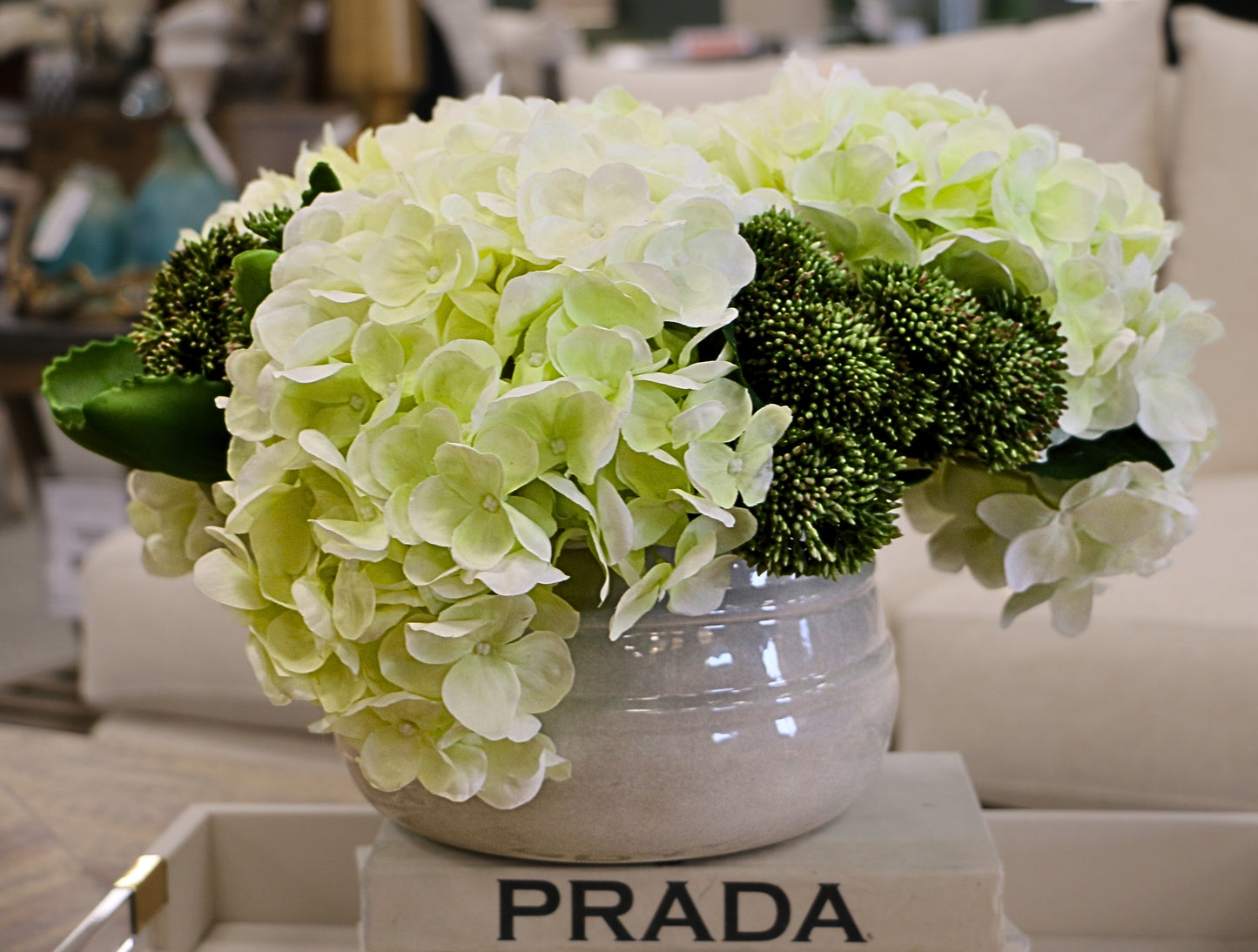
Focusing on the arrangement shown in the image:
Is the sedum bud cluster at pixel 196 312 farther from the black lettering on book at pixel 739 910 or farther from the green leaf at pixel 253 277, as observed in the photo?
the black lettering on book at pixel 739 910

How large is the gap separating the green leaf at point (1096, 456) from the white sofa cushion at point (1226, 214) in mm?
994

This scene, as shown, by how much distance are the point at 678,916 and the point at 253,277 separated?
12.9 inches

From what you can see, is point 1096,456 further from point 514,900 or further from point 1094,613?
point 1094,613

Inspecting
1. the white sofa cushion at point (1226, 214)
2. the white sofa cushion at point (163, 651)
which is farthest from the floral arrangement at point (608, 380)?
the white sofa cushion at point (1226, 214)

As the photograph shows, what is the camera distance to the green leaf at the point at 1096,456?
1.86 feet

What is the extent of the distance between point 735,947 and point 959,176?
1.14 ft

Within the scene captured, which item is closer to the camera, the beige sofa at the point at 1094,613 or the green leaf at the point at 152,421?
the green leaf at the point at 152,421

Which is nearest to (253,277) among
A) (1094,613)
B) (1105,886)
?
(1105,886)

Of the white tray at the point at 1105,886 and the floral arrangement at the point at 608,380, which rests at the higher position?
the floral arrangement at the point at 608,380

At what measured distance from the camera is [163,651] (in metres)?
1.36

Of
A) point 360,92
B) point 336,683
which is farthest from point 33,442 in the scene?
point 336,683

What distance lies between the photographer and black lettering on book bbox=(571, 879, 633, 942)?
0.56 meters

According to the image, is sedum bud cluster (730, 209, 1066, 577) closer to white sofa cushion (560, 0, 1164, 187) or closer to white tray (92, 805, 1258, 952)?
white tray (92, 805, 1258, 952)

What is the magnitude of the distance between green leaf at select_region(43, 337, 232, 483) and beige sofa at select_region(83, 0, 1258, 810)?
738 millimetres
